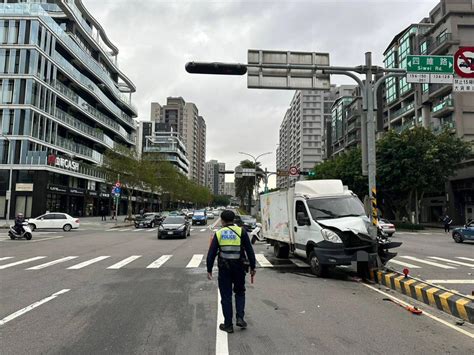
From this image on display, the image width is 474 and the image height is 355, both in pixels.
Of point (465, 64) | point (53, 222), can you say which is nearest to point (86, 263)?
point (465, 64)

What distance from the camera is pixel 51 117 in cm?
4350

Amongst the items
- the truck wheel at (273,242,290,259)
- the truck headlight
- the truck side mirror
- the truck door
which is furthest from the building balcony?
the truck headlight

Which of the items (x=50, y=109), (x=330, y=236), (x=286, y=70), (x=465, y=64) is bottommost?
(x=330, y=236)

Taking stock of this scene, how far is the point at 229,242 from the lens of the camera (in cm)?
537

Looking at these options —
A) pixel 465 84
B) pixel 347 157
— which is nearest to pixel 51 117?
pixel 347 157

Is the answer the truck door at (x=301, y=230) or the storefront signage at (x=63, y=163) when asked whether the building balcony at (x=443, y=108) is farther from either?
the storefront signage at (x=63, y=163)

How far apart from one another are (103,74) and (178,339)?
6128 cm

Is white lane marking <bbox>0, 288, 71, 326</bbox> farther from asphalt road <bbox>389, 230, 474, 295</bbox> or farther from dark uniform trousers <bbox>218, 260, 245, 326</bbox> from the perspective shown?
asphalt road <bbox>389, 230, 474, 295</bbox>

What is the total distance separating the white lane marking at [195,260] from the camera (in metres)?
11.9

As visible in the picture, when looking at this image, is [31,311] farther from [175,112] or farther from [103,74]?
[175,112]

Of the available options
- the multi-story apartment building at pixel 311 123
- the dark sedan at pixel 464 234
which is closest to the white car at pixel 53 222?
the dark sedan at pixel 464 234

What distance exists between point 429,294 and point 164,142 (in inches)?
4478

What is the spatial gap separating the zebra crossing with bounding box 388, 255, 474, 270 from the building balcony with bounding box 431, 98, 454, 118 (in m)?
34.7

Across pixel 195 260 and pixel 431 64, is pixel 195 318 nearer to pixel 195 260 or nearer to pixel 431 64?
pixel 195 260
